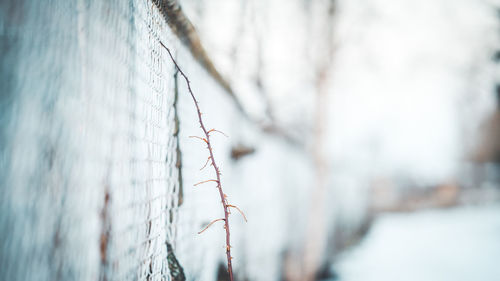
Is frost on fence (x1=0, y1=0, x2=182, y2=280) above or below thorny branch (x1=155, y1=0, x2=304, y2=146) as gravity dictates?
below

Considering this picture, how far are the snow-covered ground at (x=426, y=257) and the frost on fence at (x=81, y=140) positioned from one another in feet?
17.5

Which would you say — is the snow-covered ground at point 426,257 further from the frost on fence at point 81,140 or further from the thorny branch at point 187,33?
the frost on fence at point 81,140

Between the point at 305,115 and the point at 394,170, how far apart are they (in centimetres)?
2426

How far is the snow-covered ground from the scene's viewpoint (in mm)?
5430

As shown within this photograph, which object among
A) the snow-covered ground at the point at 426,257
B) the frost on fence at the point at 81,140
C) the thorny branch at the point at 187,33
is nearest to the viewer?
the frost on fence at the point at 81,140

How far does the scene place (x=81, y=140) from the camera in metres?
0.78

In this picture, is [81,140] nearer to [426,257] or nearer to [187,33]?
[187,33]

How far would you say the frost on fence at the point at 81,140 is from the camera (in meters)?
0.61

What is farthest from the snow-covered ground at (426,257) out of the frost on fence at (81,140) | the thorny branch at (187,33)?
the frost on fence at (81,140)

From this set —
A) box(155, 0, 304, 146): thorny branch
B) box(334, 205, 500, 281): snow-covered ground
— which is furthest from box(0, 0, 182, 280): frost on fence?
box(334, 205, 500, 281): snow-covered ground

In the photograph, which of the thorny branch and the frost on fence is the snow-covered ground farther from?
the frost on fence

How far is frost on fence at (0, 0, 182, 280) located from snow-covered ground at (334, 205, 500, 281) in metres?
5.33

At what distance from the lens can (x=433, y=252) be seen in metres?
7.46

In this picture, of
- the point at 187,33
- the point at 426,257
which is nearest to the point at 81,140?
the point at 187,33
